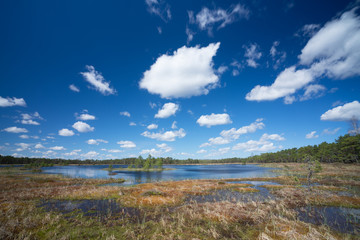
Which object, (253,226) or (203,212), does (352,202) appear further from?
(203,212)

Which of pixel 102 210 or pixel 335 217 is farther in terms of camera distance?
pixel 102 210

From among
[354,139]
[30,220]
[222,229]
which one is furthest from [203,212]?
[354,139]

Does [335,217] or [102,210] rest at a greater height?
[102,210]

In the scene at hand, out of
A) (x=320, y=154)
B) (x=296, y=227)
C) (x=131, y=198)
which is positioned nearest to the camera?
(x=296, y=227)

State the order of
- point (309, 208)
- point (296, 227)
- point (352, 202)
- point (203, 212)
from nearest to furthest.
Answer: point (296, 227), point (203, 212), point (309, 208), point (352, 202)

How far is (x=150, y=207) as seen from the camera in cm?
2320

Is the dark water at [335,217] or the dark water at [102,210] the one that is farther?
the dark water at [102,210]

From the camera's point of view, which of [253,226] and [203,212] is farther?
[203,212]

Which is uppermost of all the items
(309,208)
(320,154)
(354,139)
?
(354,139)

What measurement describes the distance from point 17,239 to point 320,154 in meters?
164

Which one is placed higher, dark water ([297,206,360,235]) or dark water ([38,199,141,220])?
dark water ([38,199,141,220])

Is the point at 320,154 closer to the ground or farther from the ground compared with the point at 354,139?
closer to the ground

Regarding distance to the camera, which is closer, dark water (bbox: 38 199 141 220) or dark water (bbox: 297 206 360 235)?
dark water (bbox: 297 206 360 235)

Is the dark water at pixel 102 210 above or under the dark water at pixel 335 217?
above
